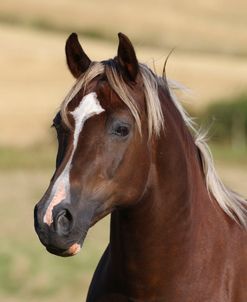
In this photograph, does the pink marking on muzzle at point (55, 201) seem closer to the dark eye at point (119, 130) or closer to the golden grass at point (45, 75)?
the dark eye at point (119, 130)

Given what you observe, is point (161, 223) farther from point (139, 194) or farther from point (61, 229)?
point (61, 229)

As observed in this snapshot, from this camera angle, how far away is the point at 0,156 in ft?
76.5

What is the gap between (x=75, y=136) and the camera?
4.23 m

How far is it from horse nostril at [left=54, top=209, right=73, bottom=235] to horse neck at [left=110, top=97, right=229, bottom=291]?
47 centimetres

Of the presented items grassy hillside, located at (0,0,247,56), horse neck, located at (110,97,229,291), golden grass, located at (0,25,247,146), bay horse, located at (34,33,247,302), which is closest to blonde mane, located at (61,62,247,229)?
bay horse, located at (34,33,247,302)

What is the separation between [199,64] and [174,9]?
459 inches

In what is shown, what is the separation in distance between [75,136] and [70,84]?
3183cm

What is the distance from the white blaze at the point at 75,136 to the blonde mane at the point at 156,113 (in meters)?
0.06

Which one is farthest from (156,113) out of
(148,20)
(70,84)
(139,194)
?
(148,20)

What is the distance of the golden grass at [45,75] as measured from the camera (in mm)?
31281

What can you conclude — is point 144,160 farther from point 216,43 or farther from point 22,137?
point 216,43

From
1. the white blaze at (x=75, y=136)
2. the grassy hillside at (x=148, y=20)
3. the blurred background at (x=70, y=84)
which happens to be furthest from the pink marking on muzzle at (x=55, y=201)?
the grassy hillside at (x=148, y=20)

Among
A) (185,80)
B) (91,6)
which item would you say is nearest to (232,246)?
(185,80)

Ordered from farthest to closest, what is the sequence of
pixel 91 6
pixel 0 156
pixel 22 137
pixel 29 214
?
pixel 91 6, pixel 22 137, pixel 0 156, pixel 29 214
